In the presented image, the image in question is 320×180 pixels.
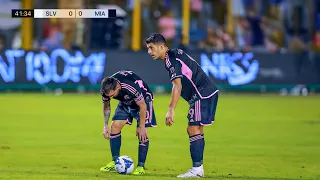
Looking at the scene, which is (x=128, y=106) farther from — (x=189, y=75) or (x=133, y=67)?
(x=133, y=67)

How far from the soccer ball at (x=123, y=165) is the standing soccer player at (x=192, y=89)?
0.81 m

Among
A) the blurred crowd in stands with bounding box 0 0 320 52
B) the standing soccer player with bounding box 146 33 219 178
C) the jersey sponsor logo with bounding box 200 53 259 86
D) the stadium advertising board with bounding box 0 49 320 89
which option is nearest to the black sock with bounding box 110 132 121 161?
the standing soccer player with bounding box 146 33 219 178

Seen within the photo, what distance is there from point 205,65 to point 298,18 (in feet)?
30.6

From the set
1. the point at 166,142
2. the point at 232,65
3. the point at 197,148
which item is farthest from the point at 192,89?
the point at 232,65

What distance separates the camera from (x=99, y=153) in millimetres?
16859

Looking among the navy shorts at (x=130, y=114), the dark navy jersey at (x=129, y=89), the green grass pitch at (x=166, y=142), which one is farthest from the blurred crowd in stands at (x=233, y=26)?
the dark navy jersey at (x=129, y=89)

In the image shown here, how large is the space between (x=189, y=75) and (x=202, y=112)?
0.53 meters

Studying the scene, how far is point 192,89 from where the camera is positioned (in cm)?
1330

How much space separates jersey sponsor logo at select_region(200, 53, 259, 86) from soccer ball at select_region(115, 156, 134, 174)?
61.9 ft

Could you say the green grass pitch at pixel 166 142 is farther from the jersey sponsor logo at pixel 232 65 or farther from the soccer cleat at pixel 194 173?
the jersey sponsor logo at pixel 232 65

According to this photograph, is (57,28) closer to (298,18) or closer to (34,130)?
(298,18)

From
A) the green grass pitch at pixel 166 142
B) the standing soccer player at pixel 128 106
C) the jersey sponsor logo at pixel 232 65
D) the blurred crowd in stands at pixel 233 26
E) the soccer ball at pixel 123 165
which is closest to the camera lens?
the standing soccer player at pixel 128 106

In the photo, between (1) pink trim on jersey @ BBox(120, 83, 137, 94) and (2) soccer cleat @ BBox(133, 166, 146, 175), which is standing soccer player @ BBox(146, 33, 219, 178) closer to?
(1) pink trim on jersey @ BBox(120, 83, 137, 94)

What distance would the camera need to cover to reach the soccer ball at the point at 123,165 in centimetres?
1362
